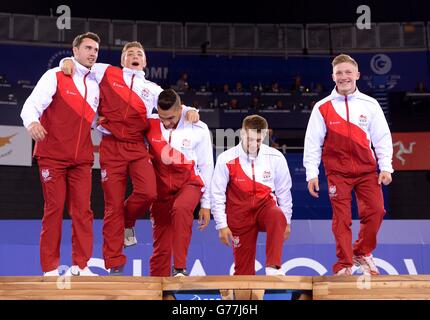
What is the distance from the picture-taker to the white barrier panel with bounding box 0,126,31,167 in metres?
13.6

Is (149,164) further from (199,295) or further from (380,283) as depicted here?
(380,283)

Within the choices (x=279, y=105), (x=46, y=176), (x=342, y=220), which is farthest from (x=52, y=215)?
(x=279, y=105)

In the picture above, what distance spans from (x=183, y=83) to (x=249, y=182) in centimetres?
1117

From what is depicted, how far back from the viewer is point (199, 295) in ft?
14.2

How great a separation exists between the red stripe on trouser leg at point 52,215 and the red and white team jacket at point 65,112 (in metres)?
0.12

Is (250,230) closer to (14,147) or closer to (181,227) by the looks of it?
(181,227)

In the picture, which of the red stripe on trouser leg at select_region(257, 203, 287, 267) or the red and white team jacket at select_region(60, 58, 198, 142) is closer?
the red stripe on trouser leg at select_region(257, 203, 287, 267)

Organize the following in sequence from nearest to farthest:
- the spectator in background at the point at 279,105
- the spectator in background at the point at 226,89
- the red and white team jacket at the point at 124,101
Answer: the red and white team jacket at the point at 124,101 → the spectator in background at the point at 279,105 → the spectator in background at the point at 226,89

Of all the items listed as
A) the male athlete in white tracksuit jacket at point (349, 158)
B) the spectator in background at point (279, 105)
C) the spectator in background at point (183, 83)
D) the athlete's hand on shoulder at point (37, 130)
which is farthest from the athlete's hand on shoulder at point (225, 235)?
the spectator in background at point (183, 83)

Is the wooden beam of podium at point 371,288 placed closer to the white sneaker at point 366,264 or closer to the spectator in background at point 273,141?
the white sneaker at point 366,264

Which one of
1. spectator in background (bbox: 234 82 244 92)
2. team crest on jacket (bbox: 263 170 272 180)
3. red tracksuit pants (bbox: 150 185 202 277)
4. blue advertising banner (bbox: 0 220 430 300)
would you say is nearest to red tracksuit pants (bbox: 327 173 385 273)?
team crest on jacket (bbox: 263 170 272 180)

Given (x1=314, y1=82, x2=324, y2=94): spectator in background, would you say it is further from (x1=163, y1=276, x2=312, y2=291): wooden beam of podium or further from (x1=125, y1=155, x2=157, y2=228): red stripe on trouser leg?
(x1=163, y1=276, x2=312, y2=291): wooden beam of podium

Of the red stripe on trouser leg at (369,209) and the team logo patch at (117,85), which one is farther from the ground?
the team logo patch at (117,85)

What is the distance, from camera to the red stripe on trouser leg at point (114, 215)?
5.63 meters
